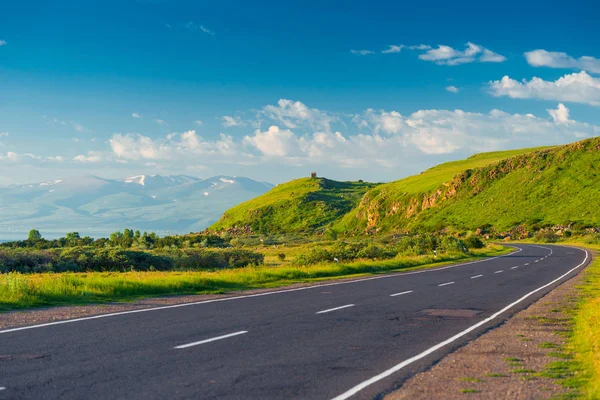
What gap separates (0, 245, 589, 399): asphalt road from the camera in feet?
23.8

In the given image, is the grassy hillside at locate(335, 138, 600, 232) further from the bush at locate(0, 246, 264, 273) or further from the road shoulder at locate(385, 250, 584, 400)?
the road shoulder at locate(385, 250, 584, 400)

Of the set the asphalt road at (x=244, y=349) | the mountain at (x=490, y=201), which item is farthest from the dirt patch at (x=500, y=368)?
the mountain at (x=490, y=201)

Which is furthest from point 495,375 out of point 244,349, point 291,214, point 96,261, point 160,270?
point 291,214

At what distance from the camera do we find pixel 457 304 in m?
17.5

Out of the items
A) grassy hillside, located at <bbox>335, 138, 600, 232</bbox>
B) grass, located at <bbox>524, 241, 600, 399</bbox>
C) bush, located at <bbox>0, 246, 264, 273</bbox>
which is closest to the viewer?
grass, located at <bbox>524, 241, 600, 399</bbox>

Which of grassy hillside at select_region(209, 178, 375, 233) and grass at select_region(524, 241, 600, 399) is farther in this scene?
grassy hillside at select_region(209, 178, 375, 233)

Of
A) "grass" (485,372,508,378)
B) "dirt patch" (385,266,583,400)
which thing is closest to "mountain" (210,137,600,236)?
"dirt patch" (385,266,583,400)

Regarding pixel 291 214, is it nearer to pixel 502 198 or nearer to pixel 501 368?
pixel 502 198

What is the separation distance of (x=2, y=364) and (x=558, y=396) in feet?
24.3

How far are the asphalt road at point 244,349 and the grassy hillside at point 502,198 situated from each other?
92.6m

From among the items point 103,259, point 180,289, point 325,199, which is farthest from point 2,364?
point 325,199

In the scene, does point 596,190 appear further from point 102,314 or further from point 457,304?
point 102,314

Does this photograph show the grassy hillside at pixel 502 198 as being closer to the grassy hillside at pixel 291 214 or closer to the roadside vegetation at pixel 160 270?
the grassy hillside at pixel 291 214

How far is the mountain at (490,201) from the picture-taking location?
350 ft
